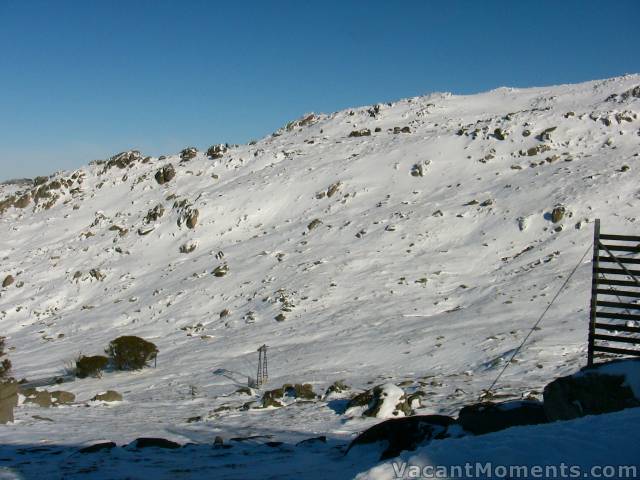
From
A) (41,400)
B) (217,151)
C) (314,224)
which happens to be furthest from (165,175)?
(41,400)

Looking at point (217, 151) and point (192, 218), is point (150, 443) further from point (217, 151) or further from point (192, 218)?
point (217, 151)

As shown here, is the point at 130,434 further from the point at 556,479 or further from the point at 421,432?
the point at 556,479

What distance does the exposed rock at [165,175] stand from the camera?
5216 centimetres

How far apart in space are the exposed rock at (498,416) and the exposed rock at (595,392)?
0.26 meters

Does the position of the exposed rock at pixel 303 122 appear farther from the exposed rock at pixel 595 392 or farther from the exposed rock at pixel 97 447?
the exposed rock at pixel 595 392

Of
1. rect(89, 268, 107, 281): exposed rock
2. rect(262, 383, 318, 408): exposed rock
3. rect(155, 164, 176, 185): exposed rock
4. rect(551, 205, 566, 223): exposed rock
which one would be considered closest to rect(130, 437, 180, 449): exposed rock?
rect(262, 383, 318, 408): exposed rock

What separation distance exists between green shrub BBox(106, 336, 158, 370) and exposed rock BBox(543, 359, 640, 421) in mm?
18866

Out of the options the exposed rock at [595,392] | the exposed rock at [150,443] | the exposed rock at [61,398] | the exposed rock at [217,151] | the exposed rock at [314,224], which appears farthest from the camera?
the exposed rock at [217,151]

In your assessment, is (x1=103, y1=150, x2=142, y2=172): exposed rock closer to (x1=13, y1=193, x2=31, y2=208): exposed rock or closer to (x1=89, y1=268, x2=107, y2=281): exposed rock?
(x1=13, y1=193, x2=31, y2=208): exposed rock

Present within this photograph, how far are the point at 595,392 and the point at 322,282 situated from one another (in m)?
22.0

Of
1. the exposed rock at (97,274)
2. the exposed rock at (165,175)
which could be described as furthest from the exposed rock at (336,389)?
the exposed rock at (165,175)

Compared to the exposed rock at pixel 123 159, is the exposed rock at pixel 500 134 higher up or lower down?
lower down

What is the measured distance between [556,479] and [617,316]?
19.6 feet

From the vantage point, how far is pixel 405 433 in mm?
7184
